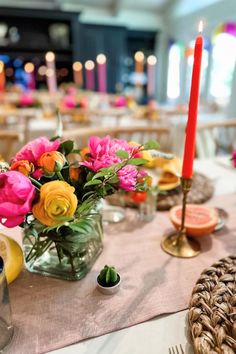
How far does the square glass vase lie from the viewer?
0.52 m

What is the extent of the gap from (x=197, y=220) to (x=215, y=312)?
0.31 metres

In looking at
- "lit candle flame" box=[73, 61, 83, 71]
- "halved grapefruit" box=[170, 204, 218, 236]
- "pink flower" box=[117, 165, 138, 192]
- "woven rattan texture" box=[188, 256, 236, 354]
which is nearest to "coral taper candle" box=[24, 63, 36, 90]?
"lit candle flame" box=[73, 61, 83, 71]

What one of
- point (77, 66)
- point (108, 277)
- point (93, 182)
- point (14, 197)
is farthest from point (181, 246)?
point (77, 66)

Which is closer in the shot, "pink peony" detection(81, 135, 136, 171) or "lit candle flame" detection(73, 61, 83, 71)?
"pink peony" detection(81, 135, 136, 171)

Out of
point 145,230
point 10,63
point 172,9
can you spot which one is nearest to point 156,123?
point 145,230

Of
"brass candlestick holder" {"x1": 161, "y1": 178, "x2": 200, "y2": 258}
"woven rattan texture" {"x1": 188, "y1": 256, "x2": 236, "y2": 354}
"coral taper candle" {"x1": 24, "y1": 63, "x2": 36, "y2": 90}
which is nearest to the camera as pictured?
"woven rattan texture" {"x1": 188, "y1": 256, "x2": 236, "y2": 354}

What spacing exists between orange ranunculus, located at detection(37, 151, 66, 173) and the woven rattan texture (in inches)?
12.7

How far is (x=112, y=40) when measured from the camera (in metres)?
6.53

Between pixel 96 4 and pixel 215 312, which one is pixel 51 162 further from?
pixel 96 4

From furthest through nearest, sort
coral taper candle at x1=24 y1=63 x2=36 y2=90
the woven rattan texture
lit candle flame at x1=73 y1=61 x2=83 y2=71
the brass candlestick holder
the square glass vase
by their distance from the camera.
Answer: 1. lit candle flame at x1=73 y1=61 x2=83 y2=71
2. coral taper candle at x1=24 y1=63 x2=36 y2=90
3. the brass candlestick holder
4. the square glass vase
5. the woven rattan texture

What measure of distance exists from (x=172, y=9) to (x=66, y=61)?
2.61 m

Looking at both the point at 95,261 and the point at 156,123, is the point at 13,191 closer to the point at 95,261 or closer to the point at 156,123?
the point at 95,261

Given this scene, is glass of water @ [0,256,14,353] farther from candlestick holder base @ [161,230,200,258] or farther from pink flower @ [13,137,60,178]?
candlestick holder base @ [161,230,200,258]

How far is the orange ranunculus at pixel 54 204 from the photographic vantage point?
0.46 meters
